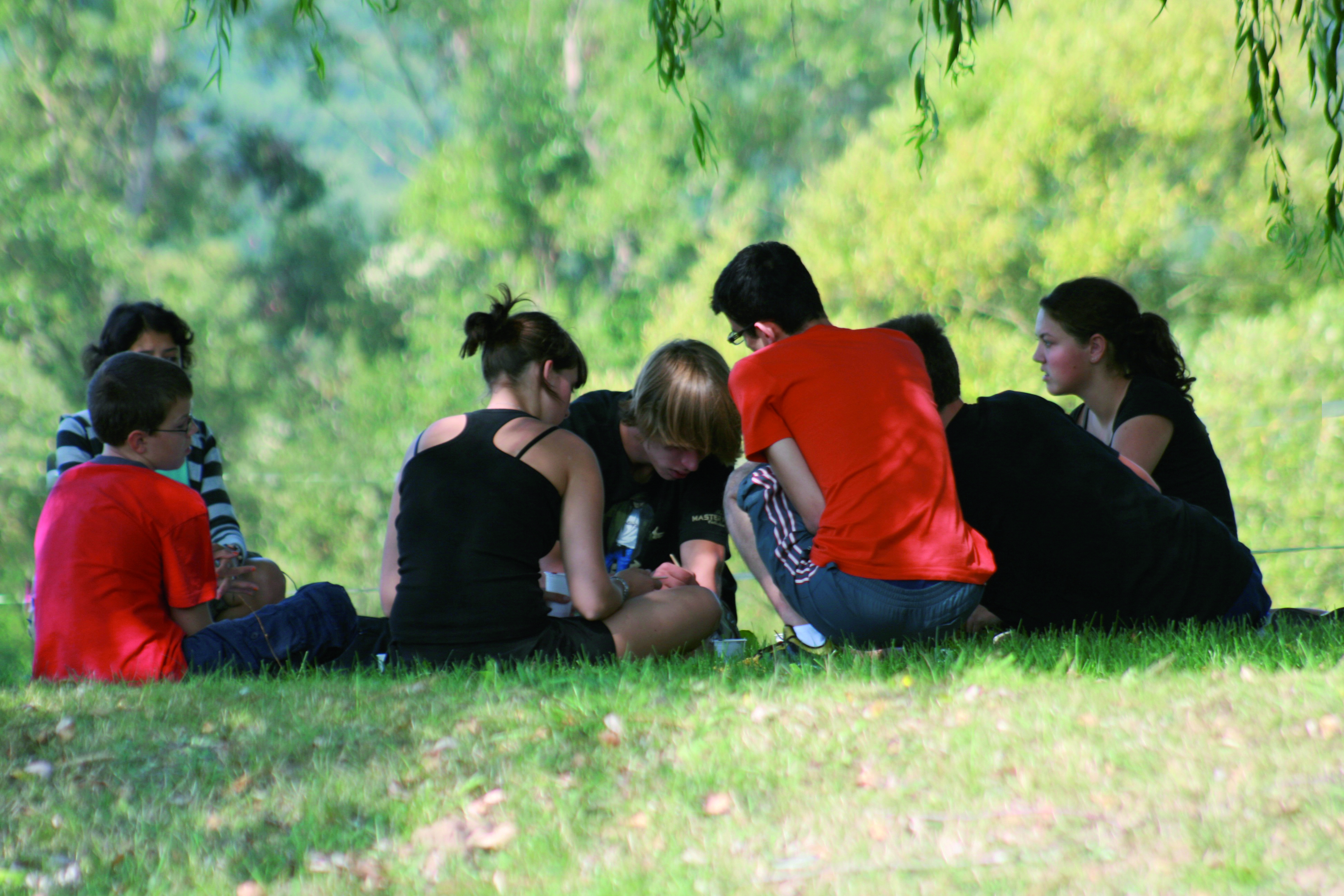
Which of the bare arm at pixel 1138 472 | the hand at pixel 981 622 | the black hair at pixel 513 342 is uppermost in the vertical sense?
the black hair at pixel 513 342

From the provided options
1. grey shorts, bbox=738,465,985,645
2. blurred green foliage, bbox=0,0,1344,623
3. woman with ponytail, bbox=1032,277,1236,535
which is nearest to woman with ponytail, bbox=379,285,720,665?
grey shorts, bbox=738,465,985,645

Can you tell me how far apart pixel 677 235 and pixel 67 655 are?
16285 millimetres

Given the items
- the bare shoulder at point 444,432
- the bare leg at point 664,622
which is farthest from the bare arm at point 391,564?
the bare leg at point 664,622

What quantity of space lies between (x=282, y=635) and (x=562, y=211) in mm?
16352

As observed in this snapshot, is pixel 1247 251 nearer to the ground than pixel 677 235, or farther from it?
nearer to the ground

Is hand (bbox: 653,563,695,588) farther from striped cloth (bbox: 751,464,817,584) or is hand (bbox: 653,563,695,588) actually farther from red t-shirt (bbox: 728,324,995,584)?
red t-shirt (bbox: 728,324,995,584)

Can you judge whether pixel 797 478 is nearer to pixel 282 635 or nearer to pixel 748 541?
pixel 748 541

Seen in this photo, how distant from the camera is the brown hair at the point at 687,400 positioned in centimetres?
395

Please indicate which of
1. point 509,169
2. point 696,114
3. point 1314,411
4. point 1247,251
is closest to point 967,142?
point 1247,251

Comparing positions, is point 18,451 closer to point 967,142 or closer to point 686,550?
point 967,142

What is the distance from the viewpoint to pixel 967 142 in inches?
579

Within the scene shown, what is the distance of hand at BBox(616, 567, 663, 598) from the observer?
3.92m

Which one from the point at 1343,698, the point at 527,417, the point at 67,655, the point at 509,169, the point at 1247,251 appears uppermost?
the point at 509,169

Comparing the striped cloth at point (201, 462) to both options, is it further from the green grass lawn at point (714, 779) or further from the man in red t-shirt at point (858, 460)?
the man in red t-shirt at point (858, 460)
